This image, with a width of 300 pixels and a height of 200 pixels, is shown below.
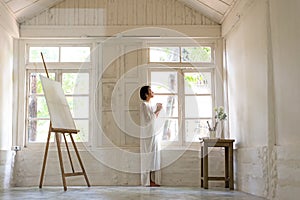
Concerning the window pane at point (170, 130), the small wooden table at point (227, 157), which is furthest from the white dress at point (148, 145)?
the small wooden table at point (227, 157)

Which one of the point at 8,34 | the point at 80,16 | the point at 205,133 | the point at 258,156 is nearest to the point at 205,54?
the point at 205,133

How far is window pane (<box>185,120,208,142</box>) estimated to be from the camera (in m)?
7.41

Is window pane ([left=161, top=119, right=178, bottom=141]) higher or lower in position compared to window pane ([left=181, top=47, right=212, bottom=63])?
lower

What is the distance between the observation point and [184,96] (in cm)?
751

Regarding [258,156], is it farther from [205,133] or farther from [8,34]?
[8,34]

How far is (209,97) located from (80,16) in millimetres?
2493

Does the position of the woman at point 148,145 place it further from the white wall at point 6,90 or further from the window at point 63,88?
the white wall at point 6,90

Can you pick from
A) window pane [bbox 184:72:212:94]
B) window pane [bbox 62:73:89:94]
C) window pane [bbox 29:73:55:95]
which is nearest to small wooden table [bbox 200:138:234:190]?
window pane [bbox 184:72:212:94]

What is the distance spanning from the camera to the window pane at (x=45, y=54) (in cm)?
752

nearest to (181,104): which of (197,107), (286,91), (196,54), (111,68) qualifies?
(197,107)

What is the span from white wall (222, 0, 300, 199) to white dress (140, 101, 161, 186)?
1221 mm

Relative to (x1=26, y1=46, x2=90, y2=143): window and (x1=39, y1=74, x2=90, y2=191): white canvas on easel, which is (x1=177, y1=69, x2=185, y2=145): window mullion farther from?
(x1=39, y1=74, x2=90, y2=191): white canvas on easel

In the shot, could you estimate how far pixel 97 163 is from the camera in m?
7.21

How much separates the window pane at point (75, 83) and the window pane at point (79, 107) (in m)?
0.12
